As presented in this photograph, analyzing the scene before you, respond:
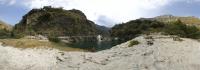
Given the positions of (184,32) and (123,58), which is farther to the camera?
(184,32)

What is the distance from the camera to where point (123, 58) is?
32344mm

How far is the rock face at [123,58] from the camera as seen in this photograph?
2892cm

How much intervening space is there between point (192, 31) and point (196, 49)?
13694 millimetres

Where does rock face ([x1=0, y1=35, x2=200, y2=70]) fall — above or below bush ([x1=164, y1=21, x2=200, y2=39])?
below

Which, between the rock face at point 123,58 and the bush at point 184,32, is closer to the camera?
the rock face at point 123,58

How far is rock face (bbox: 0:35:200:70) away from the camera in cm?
2892

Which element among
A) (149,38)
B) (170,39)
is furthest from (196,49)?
(149,38)

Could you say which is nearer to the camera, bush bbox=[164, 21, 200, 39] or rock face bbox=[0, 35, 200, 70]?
rock face bbox=[0, 35, 200, 70]

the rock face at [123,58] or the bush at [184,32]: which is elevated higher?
the bush at [184,32]

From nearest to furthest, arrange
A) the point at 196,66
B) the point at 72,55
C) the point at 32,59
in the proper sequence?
1. the point at 196,66
2. the point at 32,59
3. the point at 72,55

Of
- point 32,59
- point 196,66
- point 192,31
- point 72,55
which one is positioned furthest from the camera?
point 192,31

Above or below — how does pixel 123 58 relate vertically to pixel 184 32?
below

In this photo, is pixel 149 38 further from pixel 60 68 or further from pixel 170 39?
pixel 60 68

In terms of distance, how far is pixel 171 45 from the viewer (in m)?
32.4
